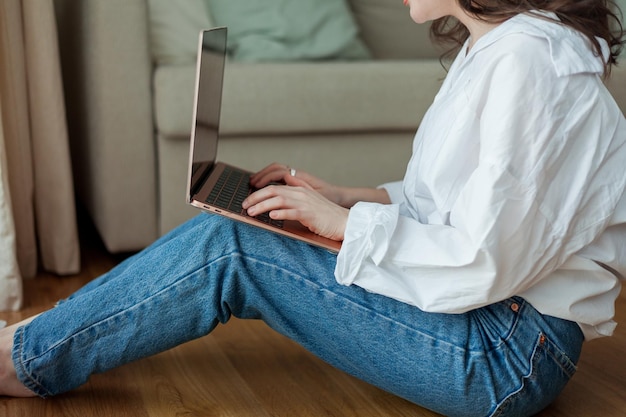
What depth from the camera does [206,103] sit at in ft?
4.31

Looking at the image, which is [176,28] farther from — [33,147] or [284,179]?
[284,179]

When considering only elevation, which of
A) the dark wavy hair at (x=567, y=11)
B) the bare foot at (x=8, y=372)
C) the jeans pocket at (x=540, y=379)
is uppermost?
the dark wavy hair at (x=567, y=11)

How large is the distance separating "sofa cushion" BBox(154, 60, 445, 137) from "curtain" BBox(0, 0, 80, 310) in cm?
24

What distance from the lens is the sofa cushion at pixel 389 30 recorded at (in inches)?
100

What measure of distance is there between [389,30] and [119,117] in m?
1.02

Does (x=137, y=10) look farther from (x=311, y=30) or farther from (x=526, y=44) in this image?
(x=526, y=44)

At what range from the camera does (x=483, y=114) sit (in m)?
0.98

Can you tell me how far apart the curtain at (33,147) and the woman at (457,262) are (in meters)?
0.65

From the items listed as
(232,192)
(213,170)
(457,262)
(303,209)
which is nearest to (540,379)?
(457,262)

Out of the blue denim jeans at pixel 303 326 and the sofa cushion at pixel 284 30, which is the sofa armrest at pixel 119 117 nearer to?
the sofa cushion at pixel 284 30

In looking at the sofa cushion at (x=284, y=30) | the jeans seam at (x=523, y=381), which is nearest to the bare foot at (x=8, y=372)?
the jeans seam at (x=523, y=381)

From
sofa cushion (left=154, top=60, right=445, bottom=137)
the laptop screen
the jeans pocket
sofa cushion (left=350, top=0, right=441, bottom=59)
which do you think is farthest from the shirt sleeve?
sofa cushion (left=350, top=0, right=441, bottom=59)

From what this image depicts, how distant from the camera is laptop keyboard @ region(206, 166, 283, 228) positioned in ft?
3.56

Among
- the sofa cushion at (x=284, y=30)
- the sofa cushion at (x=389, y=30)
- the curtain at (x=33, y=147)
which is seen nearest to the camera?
A: the curtain at (x=33, y=147)
